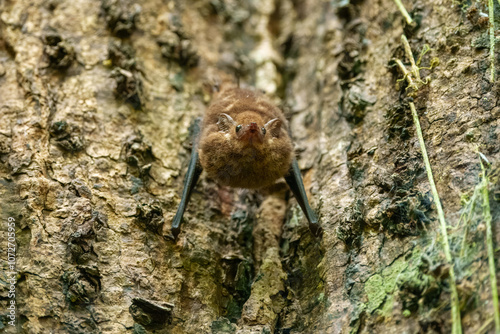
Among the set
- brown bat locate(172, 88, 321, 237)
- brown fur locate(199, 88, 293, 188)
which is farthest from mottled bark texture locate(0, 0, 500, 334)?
brown fur locate(199, 88, 293, 188)

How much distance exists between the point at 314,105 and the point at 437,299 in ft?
13.2

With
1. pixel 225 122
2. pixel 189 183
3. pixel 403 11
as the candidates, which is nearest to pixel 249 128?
pixel 225 122

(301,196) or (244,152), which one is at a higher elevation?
(244,152)

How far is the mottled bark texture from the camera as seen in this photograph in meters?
3.95

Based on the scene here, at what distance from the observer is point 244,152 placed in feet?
16.7

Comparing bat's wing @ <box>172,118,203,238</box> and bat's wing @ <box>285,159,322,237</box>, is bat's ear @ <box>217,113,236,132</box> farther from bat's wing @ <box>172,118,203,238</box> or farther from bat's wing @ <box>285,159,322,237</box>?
bat's wing @ <box>285,159,322,237</box>

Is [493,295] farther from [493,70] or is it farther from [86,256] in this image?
[86,256]

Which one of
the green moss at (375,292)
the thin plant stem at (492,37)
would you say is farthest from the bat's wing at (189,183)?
the thin plant stem at (492,37)

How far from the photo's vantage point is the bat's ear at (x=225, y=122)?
5.24m

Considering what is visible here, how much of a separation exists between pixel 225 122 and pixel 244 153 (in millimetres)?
467

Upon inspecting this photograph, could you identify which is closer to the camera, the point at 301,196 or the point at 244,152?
the point at 244,152

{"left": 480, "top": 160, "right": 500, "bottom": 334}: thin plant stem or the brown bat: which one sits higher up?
the brown bat

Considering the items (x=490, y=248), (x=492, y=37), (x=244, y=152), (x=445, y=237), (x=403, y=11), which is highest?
(x=403, y=11)

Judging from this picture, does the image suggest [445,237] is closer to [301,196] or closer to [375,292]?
[375,292]
